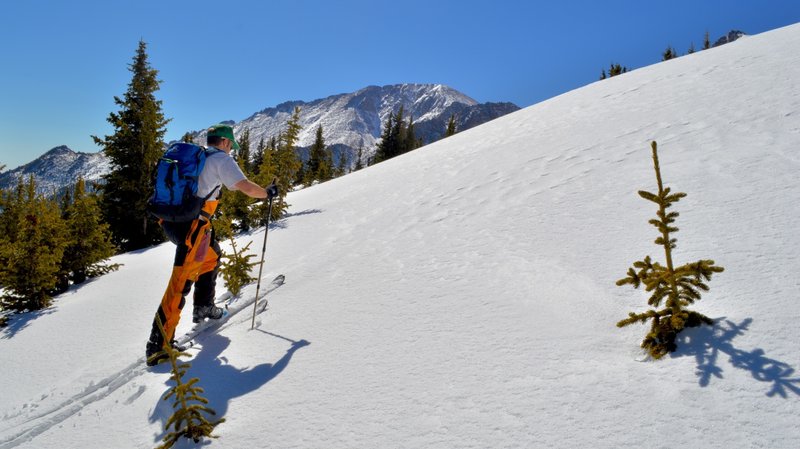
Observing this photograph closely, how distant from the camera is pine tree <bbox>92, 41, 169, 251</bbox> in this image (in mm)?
19641

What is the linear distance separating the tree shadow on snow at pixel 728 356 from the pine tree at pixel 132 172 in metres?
21.9

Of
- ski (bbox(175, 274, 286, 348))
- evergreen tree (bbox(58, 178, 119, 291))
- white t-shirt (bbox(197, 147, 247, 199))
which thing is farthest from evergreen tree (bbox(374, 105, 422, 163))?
white t-shirt (bbox(197, 147, 247, 199))

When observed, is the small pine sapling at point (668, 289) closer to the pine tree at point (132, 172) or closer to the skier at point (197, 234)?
the skier at point (197, 234)

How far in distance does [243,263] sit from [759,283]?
5592mm

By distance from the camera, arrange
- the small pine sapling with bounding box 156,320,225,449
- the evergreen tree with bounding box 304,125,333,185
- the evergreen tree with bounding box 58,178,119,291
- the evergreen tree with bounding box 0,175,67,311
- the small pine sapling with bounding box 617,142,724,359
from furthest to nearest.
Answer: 1. the evergreen tree with bounding box 304,125,333,185
2. the evergreen tree with bounding box 58,178,119,291
3. the evergreen tree with bounding box 0,175,67,311
4. the small pine sapling with bounding box 156,320,225,449
5. the small pine sapling with bounding box 617,142,724,359

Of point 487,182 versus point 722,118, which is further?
point 487,182

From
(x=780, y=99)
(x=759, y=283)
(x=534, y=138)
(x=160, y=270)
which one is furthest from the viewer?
(x=534, y=138)

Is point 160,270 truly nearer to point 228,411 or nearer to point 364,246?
point 364,246

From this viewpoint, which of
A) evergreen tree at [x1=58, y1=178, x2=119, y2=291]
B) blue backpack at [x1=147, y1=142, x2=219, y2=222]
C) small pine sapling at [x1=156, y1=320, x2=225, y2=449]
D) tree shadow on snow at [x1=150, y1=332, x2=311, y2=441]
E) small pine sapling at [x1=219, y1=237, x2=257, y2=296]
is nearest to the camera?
small pine sapling at [x1=156, y1=320, x2=225, y2=449]

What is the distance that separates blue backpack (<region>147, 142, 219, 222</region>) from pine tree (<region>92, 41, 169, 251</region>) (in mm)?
18146

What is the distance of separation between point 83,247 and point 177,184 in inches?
318

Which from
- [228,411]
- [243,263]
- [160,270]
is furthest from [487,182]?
[160,270]

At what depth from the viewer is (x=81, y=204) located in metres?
10.1

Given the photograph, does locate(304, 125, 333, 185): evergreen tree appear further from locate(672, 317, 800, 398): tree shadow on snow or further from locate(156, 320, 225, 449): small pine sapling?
Answer: locate(672, 317, 800, 398): tree shadow on snow
